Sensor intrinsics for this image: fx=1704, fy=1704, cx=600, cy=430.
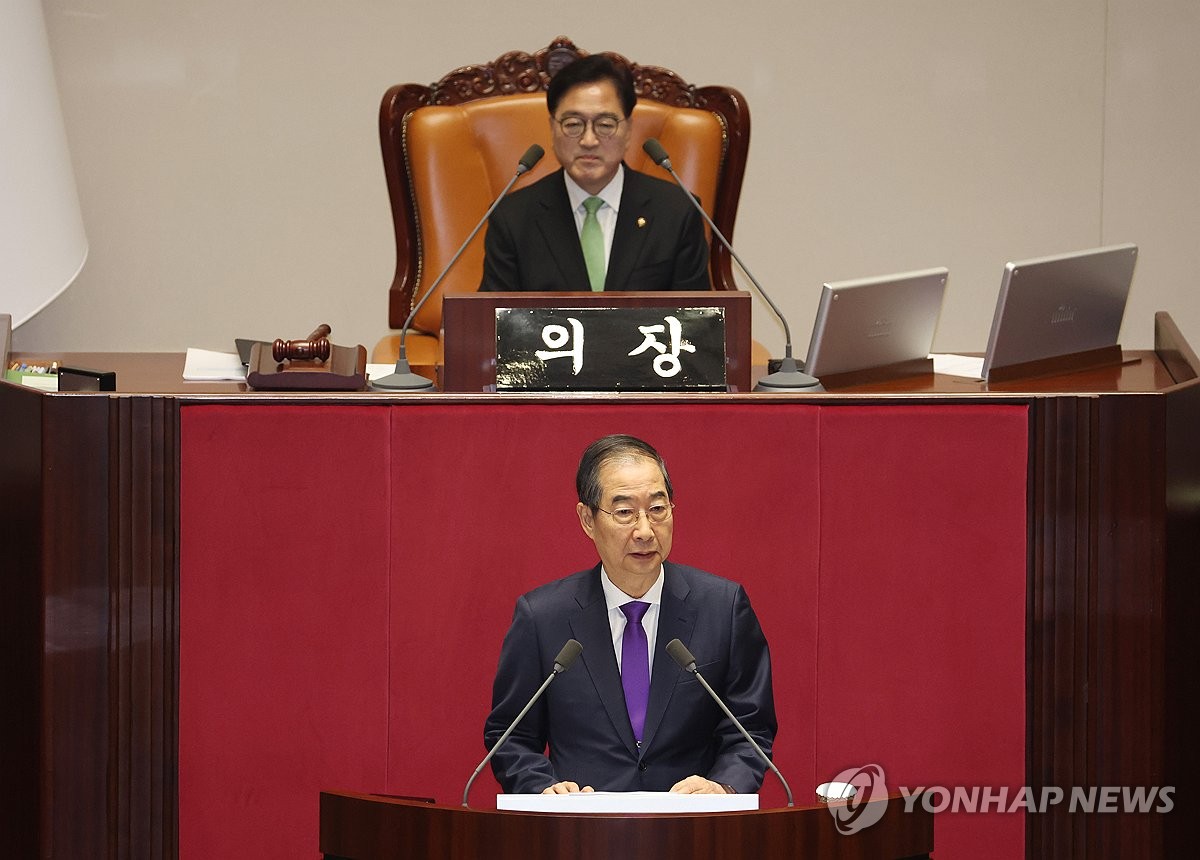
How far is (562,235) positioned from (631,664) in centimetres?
149

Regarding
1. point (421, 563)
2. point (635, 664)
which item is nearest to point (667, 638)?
point (635, 664)

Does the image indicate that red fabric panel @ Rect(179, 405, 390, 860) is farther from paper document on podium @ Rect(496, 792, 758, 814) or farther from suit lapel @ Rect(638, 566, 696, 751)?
paper document on podium @ Rect(496, 792, 758, 814)

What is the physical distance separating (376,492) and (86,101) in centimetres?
288

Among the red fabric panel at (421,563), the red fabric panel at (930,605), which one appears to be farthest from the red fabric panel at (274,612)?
the red fabric panel at (930,605)

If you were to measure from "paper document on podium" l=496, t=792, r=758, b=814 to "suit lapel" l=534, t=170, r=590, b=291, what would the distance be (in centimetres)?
173

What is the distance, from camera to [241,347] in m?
3.15

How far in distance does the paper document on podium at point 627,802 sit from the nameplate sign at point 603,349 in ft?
2.60

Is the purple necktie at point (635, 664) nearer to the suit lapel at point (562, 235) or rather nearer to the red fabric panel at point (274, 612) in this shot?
the red fabric panel at point (274, 612)

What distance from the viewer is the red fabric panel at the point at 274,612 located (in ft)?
8.96

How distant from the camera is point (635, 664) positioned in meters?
2.53

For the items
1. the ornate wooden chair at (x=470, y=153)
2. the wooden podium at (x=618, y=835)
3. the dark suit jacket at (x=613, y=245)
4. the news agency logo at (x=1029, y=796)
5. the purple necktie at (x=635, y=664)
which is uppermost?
the ornate wooden chair at (x=470, y=153)

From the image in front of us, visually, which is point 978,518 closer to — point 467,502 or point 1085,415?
point 1085,415

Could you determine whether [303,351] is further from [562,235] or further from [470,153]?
[470,153]

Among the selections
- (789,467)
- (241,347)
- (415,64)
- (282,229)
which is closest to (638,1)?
(415,64)
